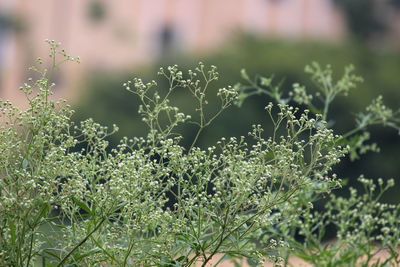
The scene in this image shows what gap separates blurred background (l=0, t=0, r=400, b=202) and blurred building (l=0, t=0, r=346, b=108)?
0.03m

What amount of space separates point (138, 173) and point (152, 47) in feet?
65.7

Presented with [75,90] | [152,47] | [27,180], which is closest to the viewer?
[27,180]

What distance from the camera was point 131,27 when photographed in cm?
2028

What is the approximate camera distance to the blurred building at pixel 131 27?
1869 cm

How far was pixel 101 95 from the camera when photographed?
16031 millimetres

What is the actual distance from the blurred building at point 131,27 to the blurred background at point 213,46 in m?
0.03

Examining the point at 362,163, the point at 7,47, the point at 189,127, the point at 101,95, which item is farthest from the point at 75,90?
the point at 362,163

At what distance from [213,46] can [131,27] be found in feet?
11.0

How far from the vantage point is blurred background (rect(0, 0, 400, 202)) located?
14258mm

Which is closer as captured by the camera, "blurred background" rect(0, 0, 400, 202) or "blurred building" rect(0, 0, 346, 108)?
"blurred background" rect(0, 0, 400, 202)

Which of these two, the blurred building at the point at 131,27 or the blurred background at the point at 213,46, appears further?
the blurred building at the point at 131,27

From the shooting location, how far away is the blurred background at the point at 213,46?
46.8 feet

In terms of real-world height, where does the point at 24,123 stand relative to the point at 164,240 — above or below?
above

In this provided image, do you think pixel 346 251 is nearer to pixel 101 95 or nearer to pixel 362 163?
pixel 362 163
